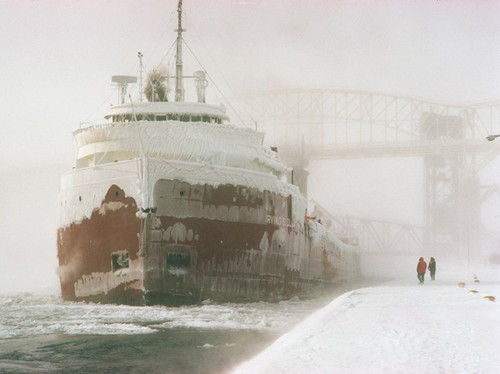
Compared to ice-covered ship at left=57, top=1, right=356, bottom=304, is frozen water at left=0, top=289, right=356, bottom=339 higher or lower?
lower

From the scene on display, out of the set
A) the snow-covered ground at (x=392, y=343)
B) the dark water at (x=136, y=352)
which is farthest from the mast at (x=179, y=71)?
the snow-covered ground at (x=392, y=343)

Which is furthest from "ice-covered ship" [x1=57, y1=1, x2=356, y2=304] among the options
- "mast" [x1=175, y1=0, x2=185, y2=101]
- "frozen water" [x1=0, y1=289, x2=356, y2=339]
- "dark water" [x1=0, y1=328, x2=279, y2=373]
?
"dark water" [x1=0, y1=328, x2=279, y2=373]

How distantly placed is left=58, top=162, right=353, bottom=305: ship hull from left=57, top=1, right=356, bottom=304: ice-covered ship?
4cm

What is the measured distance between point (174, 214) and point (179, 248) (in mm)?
1231

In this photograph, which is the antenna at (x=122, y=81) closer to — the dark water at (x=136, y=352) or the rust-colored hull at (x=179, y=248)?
the rust-colored hull at (x=179, y=248)

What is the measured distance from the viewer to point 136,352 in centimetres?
1572

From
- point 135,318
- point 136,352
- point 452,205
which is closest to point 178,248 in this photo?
point 135,318

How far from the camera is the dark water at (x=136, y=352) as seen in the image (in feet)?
45.7

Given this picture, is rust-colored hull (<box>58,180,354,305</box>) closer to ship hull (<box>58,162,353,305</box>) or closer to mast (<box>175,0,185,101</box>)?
ship hull (<box>58,162,353,305</box>)

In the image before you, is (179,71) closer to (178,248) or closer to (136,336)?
(178,248)

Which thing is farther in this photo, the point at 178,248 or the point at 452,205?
the point at 452,205

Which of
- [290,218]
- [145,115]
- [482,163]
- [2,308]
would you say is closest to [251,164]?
[290,218]

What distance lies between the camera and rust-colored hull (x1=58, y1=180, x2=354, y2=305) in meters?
25.4

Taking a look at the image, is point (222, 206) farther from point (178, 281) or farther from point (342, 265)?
point (342, 265)
